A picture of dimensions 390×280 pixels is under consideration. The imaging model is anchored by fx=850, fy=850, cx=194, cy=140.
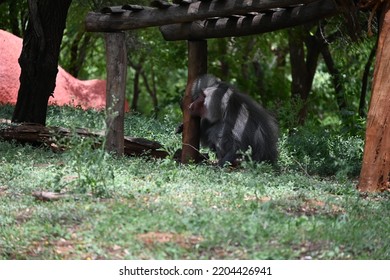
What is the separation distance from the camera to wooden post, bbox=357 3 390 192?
8367 millimetres

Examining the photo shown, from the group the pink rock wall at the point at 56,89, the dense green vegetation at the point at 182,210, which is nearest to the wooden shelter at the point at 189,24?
the dense green vegetation at the point at 182,210

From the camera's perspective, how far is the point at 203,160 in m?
11.4

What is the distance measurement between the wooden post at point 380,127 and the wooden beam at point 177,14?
51.3 inches

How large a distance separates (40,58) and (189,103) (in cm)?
288

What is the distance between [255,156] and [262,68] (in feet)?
45.7

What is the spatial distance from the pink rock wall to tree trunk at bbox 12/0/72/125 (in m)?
4.01

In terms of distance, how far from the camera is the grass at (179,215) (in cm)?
624

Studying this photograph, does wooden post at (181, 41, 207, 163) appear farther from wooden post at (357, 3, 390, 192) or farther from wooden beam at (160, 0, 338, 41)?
wooden post at (357, 3, 390, 192)

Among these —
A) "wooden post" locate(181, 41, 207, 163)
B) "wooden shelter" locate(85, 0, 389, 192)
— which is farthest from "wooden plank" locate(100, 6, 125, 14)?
"wooden post" locate(181, 41, 207, 163)

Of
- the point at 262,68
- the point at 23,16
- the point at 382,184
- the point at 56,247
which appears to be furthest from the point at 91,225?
the point at 262,68

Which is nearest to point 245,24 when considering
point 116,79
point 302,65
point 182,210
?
point 116,79

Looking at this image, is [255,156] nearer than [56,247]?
No

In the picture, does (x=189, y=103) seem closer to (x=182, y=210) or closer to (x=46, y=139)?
(x=46, y=139)

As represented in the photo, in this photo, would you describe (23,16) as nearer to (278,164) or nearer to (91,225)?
(278,164)
